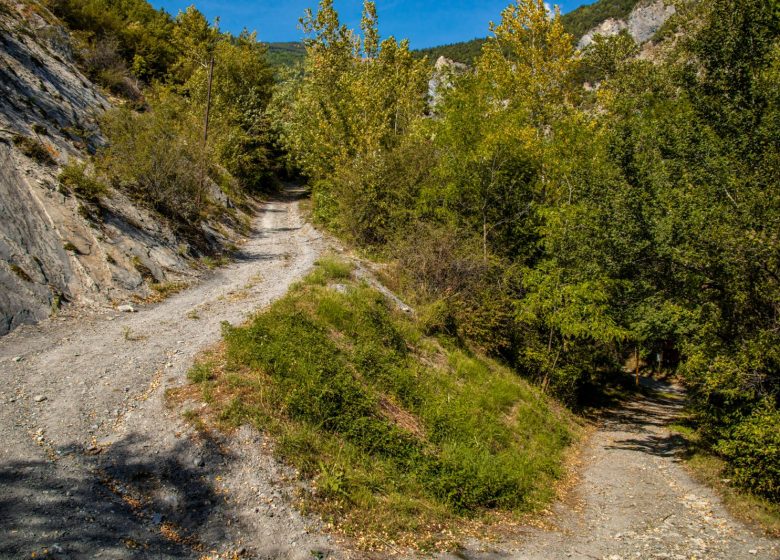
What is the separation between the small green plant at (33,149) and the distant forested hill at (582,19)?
116 m

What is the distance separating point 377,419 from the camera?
9.51 metres

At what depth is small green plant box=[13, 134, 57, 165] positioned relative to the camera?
14.2m

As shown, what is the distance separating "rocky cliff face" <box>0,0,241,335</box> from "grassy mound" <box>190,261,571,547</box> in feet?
14.0

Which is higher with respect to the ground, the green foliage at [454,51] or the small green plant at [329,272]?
the green foliage at [454,51]

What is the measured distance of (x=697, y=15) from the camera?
16.1 meters

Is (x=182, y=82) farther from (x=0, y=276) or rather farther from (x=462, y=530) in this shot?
(x=462, y=530)

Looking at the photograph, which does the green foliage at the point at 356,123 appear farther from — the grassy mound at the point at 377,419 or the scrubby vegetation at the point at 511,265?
the grassy mound at the point at 377,419

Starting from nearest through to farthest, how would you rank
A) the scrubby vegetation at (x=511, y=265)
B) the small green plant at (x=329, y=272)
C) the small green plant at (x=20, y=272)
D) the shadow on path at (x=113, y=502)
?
the shadow on path at (x=113, y=502)
the scrubby vegetation at (x=511, y=265)
the small green plant at (x=20, y=272)
the small green plant at (x=329, y=272)

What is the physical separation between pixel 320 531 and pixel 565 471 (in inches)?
314

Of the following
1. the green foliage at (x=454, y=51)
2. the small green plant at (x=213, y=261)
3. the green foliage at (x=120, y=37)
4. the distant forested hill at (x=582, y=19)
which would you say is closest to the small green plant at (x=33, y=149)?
the small green plant at (x=213, y=261)

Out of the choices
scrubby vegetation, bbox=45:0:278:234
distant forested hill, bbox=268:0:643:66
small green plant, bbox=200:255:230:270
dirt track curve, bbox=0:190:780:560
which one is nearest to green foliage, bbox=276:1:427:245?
scrubby vegetation, bbox=45:0:278:234

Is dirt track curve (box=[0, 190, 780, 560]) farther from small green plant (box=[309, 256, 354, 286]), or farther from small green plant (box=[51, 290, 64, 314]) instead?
small green plant (box=[309, 256, 354, 286])

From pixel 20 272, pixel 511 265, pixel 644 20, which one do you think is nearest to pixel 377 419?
pixel 20 272

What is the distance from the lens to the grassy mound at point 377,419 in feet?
24.9
